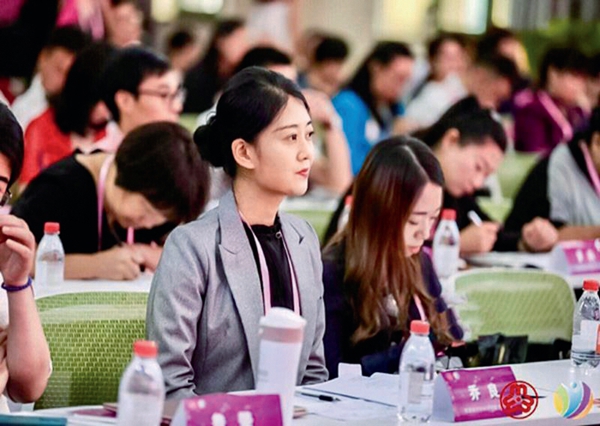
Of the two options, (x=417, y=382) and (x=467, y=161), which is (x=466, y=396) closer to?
(x=417, y=382)

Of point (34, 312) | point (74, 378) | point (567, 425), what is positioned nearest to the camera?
point (34, 312)

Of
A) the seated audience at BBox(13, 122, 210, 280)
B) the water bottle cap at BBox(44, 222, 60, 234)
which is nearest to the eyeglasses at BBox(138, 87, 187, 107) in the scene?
the seated audience at BBox(13, 122, 210, 280)

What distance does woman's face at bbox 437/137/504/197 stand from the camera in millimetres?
4883

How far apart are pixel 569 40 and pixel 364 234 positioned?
29.0 ft

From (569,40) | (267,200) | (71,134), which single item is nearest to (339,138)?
(71,134)

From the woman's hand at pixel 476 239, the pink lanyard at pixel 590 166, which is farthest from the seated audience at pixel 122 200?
the pink lanyard at pixel 590 166

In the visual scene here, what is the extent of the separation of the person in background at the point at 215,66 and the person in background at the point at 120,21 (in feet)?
2.36

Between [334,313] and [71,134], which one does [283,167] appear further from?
[71,134]

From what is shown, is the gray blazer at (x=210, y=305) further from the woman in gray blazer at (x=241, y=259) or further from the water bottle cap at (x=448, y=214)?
the water bottle cap at (x=448, y=214)

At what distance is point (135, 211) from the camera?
12.7ft

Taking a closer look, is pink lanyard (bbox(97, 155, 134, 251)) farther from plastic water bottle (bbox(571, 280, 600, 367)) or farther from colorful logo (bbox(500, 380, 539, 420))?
colorful logo (bbox(500, 380, 539, 420))

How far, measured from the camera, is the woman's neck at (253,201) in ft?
9.82

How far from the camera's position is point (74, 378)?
2.93 meters

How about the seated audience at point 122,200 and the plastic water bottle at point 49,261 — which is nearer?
the seated audience at point 122,200
